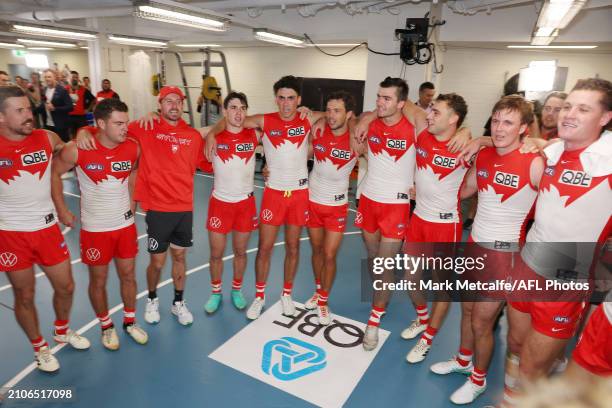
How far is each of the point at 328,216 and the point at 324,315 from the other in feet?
3.70

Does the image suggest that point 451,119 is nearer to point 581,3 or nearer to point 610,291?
point 610,291

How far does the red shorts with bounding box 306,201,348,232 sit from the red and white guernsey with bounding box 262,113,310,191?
0.29m

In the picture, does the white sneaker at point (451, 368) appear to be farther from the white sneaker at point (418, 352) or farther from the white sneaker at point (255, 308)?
the white sneaker at point (255, 308)

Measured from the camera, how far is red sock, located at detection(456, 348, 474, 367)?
375 cm

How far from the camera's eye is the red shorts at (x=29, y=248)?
3.26m

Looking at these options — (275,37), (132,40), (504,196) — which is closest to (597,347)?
(504,196)

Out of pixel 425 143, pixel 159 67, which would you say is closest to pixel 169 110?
pixel 425 143

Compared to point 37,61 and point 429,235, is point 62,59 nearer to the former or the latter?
point 37,61

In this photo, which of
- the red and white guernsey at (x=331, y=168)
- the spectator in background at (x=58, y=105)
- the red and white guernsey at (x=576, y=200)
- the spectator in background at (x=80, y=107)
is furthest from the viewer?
the spectator in background at (x=80, y=107)

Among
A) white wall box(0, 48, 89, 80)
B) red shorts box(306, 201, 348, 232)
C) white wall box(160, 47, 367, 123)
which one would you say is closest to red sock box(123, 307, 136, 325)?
red shorts box(306, 201, 348, 232)

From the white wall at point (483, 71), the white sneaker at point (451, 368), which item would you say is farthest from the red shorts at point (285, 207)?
the white wall at point (483, 71)

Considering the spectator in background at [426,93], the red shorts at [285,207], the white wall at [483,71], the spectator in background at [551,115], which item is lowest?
the red shorts at [285,207]

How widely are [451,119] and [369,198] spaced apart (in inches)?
42.2

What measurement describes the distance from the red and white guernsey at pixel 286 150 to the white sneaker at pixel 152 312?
5.87 ft
